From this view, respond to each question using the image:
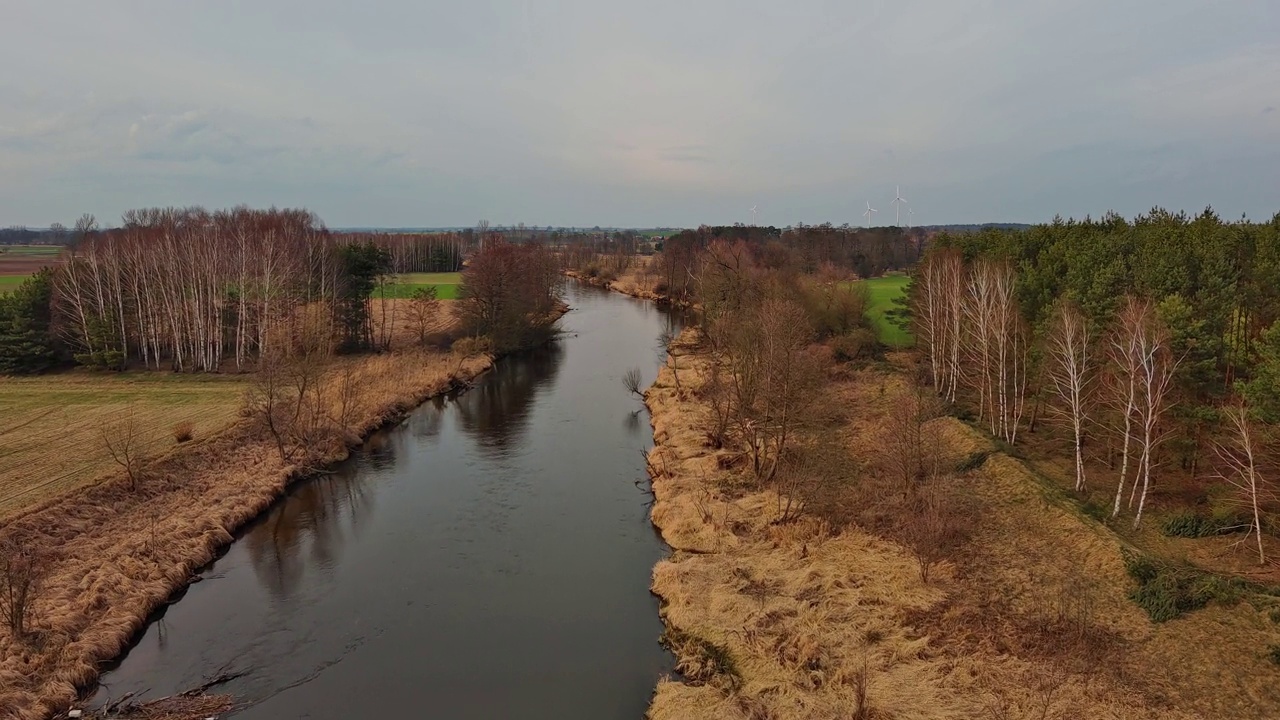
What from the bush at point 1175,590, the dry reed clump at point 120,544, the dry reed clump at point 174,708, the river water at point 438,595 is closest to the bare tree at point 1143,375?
the bush at point 1175,590

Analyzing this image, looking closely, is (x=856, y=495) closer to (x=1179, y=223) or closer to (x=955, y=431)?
(x=955, y=431)

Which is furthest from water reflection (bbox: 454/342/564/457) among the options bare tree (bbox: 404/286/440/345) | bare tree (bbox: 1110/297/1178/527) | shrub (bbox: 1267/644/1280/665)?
shrub (bbox: 1267/644/1280/665)

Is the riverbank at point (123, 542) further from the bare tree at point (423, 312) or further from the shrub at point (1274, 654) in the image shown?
the shrub at point (1274, 654)

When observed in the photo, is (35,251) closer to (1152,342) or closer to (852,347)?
(852,347)

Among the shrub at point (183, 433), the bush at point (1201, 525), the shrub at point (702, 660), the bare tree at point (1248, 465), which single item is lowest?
the shrub at point (702, 660)

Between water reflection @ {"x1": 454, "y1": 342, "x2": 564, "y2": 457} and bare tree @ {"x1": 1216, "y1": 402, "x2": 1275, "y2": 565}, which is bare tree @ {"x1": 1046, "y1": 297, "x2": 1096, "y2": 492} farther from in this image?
water reflection @ {"x1": 454, "y1": 342, "x2": 564, "y2": 457}
